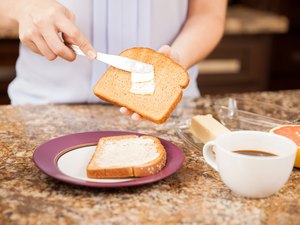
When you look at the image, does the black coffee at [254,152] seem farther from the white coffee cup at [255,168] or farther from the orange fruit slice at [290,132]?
the orange fruit slice at [290,132]

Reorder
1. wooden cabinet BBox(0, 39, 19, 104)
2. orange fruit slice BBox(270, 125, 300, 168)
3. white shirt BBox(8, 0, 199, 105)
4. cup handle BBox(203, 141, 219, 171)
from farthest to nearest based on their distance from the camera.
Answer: wooden cabinet BBox(0, 39, 19, 104)
white shirt BBox(8, 0, 199, 105)
orange fruit slice BBox(270, 125, 300, 168)
cup handle BBox(203, 141, 219, 171)

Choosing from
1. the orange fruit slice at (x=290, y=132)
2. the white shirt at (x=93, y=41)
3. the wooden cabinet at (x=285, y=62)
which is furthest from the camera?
the wooden cabinet at (x=285, y=62)

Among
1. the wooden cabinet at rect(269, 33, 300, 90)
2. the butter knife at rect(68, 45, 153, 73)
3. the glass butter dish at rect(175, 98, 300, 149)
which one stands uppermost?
the butter knife at rect(68, 45, 153, 73)

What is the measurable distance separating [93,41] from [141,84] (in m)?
0.40

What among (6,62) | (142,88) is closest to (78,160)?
(142,88)

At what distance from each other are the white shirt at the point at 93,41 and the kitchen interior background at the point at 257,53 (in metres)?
1.12

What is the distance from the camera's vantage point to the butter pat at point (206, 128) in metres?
1.16

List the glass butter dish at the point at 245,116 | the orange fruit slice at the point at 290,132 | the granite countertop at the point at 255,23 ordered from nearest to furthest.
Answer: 1. the orange fruit slice at the point at 290,132
2. the glass butter dish at the point at 245,116
3. the granite countertop at the point at 255,23

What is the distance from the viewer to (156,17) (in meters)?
1.56

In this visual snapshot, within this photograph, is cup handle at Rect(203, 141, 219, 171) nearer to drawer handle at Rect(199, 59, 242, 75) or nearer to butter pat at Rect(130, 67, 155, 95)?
butter pat at Rect(130, 67, 155, 95)

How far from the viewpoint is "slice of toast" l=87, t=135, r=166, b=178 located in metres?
0.96

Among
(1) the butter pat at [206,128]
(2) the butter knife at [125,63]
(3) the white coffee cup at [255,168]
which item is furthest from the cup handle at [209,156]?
(2) the butter knife at [125,63]

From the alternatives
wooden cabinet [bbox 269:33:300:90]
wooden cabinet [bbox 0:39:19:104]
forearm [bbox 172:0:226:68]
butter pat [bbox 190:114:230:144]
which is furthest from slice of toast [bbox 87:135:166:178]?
wooden cabinet [bbox 269:33:300:90]

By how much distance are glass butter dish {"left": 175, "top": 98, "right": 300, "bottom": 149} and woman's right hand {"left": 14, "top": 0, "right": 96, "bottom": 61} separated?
11.0 inches
